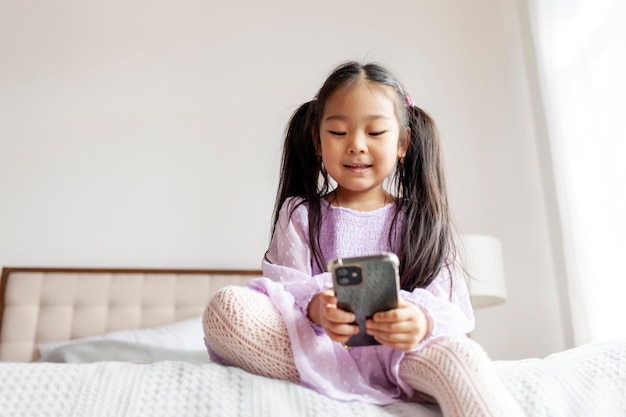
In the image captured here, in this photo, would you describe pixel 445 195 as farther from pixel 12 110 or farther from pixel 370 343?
pixel 12 110

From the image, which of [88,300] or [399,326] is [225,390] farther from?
[88,300]

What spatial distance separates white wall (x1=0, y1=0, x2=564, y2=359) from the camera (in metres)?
2.47

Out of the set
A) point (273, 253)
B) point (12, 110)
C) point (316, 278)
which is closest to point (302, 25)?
point (12, 110)

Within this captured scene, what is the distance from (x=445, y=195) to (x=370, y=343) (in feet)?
1.50

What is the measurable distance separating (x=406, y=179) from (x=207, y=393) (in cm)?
63

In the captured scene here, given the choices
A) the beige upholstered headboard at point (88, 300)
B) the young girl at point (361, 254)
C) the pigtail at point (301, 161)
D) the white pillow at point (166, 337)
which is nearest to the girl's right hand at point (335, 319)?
the young girl at point (361, 254)

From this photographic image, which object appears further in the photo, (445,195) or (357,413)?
(445,195)

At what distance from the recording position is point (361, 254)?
1109mm

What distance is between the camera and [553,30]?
2.28 meters

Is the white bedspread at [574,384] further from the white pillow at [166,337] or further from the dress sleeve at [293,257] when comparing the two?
the white pillow at [166,337]

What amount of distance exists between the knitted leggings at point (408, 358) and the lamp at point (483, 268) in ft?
4.35

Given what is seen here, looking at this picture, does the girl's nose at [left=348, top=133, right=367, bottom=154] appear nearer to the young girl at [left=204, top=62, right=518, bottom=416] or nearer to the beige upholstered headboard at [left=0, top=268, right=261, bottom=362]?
the young girl at [left=204, top=62, right=518, bottom=416]

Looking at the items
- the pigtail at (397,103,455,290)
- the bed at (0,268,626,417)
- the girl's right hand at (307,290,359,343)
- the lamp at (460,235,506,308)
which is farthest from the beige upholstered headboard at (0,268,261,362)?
the girl's right hand at (307,290,359,343)

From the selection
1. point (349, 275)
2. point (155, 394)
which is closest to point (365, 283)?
point (349, 275)
